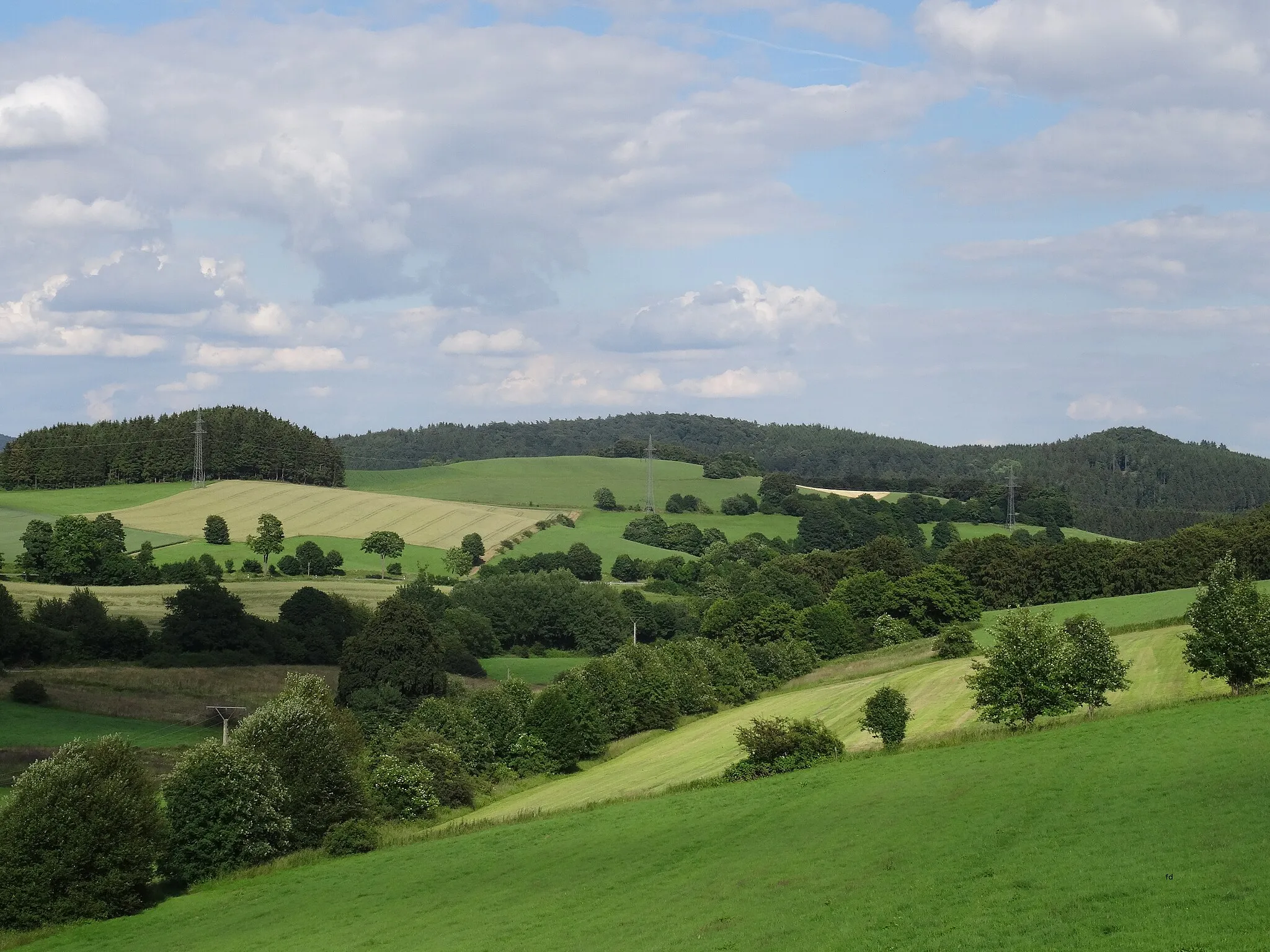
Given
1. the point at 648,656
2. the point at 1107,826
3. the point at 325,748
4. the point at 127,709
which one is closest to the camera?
the point at 1107,826

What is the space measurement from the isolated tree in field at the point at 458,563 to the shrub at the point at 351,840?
8945 cm

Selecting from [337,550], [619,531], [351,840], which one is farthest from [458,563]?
[351,840]

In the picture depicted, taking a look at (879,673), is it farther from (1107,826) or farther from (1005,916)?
(1005,916)

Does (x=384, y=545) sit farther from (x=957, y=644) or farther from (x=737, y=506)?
(x=957, y=644)

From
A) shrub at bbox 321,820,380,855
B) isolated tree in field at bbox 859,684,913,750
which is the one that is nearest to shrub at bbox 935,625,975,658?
isolated tree in field at bbox 859,684,913,750

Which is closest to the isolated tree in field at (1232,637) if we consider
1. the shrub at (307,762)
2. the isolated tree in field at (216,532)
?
the shrub at (307,762)

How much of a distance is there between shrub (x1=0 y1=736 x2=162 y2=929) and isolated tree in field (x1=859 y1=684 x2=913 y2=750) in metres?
31.2

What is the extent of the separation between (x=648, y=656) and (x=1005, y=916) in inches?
2356

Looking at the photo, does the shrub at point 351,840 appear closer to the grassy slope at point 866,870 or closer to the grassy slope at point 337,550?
the grassy slope at point 866,870

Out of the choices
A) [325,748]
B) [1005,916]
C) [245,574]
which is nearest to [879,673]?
[325,748]

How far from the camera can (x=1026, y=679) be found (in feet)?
180

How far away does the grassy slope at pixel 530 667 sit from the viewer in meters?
100

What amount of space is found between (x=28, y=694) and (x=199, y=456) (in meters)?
98.5

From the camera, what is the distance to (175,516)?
15438cm
